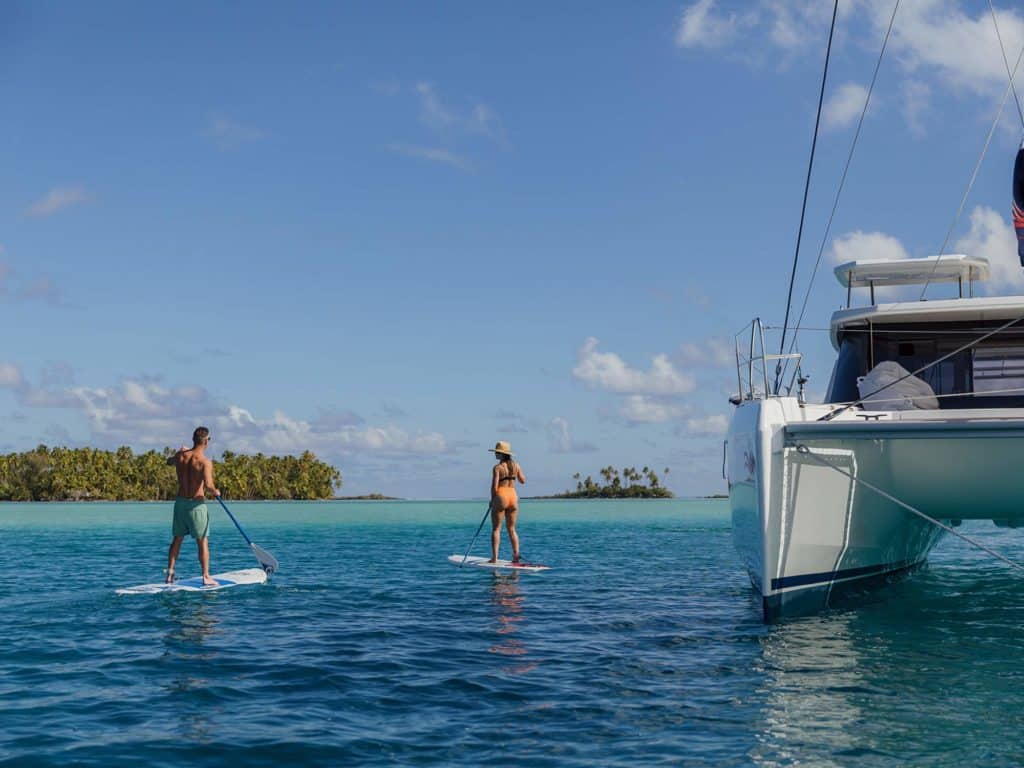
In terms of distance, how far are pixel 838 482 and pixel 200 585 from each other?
26.5ft

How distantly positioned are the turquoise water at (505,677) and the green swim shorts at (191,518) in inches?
31.6

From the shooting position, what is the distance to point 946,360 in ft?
38.9

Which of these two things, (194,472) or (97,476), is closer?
(194,472)

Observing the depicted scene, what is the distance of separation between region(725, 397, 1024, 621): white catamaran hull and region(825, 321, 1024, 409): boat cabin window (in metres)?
1.51

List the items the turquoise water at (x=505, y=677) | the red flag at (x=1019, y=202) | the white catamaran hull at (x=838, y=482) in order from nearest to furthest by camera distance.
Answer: the turquoise water at (x=505, y=677) < the white catamaran hull at (x=838, y=482) < the red flag at (x=1019, y=202)

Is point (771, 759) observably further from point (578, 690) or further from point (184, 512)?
point (184, 512)

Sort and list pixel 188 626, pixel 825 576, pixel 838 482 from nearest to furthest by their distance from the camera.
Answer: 1. pixel 838 482
2. pixel 188 626
3. pixel 825 576

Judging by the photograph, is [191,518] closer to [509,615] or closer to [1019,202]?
[509,615]

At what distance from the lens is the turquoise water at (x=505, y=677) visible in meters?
5.69

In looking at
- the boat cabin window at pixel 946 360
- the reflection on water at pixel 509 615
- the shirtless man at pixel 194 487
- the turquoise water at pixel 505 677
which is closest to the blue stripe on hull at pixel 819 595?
the turquoise water at pixel 505 677

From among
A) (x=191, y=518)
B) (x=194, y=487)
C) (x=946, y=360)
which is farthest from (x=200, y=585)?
(x=946, y=360)

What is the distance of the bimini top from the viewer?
1351 centimetres

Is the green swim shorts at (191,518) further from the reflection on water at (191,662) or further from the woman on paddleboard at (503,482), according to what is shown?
the woman on paddleboard at (503,482)

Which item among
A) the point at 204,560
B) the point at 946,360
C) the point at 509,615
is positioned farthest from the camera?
the point at 204,560
